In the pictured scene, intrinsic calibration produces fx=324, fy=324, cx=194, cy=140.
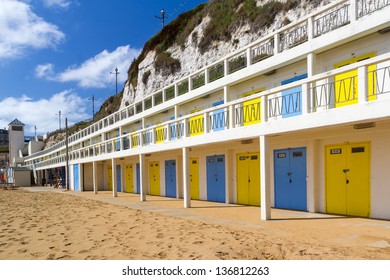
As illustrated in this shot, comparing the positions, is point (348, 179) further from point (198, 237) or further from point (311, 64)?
point (198, 237)

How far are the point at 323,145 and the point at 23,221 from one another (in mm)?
11763

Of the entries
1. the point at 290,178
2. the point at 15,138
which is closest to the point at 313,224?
the point at 290,178

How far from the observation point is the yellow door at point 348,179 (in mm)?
10984

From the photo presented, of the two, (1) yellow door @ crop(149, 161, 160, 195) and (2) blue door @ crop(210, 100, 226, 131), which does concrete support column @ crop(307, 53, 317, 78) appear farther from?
(1) yellow door @ crop(149, 161, 160, 195)

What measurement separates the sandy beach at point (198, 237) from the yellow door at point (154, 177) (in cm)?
1116

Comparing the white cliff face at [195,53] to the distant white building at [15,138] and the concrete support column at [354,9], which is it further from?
the distant white building at [15,138]

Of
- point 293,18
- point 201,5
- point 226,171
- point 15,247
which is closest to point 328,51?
point 226,171

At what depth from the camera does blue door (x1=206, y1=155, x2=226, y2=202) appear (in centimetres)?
1712

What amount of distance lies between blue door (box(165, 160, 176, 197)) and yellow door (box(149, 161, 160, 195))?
4.27 ft

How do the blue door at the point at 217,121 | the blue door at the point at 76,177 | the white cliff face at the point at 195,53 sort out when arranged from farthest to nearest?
the blue door at the point at 76,177 < the white cliff face at the point at 195,53 < the blue door at the point at 217,121

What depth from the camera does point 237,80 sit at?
15.4 metres

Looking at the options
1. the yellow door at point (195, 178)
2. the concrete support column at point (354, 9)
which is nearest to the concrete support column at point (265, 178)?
the concrete support column at point (354, 9)

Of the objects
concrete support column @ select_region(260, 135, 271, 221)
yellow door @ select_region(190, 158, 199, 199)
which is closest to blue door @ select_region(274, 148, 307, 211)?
concrete support column @ select_region(260, 135, 271, 221)

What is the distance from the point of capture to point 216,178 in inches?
694
